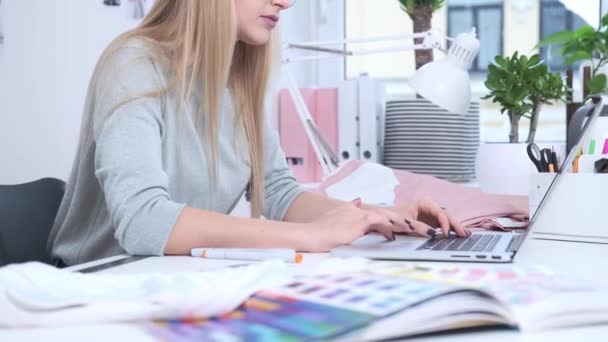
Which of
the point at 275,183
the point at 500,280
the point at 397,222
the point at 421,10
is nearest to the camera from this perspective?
the point at 500,280

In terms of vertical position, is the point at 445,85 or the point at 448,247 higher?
the point at 445,85

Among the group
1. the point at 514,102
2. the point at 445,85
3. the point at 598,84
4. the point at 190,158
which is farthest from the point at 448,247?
the point at 598,84

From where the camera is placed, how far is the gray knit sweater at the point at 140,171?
1018mm

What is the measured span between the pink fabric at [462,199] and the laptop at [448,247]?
0.08 metres

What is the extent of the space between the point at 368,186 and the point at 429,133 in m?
0.51

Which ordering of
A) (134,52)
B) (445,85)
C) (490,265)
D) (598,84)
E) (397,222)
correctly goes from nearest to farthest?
(490,265) → (397,222) → (134,52) → (445,85) → (598,84)

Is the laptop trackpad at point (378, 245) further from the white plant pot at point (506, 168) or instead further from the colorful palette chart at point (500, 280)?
the white plant pot at point (506, 168)

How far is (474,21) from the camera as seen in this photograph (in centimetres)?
280

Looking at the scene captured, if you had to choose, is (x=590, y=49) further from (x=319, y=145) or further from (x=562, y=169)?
(x=562, y=169)

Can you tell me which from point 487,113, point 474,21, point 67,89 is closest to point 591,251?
point 67,89

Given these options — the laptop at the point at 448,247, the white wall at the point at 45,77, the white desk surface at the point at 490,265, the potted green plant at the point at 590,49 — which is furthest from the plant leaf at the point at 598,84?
the white wall at the point at 45,77

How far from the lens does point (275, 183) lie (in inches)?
58.2

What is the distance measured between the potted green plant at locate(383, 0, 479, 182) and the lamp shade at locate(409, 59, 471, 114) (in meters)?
0.51

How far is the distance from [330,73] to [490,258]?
1905mm
